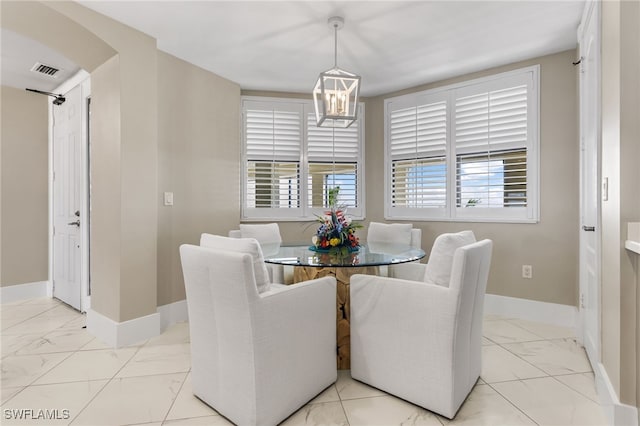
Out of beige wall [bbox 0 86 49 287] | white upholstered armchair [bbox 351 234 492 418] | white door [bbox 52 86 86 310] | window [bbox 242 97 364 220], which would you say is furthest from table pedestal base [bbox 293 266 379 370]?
beige wall [bbox 0 86 49 287]

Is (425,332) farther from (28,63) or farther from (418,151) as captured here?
(28,63)

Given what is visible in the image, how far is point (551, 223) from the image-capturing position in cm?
323

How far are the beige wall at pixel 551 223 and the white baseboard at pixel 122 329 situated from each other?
11.0ft

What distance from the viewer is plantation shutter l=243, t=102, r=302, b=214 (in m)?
4.18

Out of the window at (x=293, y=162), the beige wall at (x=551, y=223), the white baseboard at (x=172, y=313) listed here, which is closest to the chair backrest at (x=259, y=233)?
the window at (x=293, y=162)

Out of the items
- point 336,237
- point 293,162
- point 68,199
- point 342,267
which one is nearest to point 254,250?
point 342,267

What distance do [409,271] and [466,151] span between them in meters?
1.81

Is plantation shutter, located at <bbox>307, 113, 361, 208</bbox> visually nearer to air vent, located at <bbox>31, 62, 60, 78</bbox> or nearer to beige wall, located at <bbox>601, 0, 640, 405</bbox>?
air vent, located at <bbox>31, 62, 60, 78</bbox>

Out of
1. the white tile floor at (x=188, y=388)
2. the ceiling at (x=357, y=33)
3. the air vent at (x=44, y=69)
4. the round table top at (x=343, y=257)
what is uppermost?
the ceiling at (x=357, y=33)

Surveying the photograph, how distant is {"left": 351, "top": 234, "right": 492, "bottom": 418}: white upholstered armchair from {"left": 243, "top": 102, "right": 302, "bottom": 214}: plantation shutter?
243 centimetres

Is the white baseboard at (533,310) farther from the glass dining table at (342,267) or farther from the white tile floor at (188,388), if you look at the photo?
the glass dining table at (342,267)

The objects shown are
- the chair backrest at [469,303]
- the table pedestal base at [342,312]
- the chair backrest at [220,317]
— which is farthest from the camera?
the table pedestal base at [342,312]

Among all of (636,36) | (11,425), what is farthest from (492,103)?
(11,425)

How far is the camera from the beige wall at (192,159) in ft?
10.5
